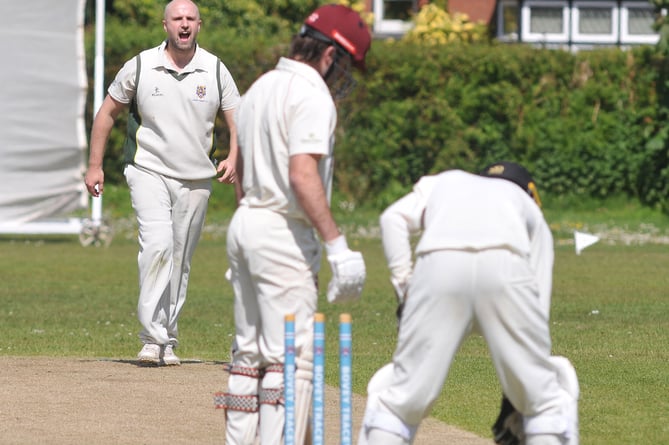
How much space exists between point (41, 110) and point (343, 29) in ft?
58.1

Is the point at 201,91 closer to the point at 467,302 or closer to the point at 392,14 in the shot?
the point at 467,302

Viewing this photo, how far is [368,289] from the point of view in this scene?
16.3m

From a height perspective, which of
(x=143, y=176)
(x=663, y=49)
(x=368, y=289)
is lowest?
(x=368, y=289)

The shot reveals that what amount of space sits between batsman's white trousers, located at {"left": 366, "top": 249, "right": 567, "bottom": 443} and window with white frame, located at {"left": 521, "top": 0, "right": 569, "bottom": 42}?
1335 inches

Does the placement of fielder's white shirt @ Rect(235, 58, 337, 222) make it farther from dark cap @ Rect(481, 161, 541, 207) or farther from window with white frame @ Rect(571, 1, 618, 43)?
window with white frame @ Rect(571, 1, 618, 43)

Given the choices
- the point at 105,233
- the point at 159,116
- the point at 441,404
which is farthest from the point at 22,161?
the point at 441,404

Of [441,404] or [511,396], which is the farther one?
[441,404]

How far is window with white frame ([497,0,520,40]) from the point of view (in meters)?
39.3

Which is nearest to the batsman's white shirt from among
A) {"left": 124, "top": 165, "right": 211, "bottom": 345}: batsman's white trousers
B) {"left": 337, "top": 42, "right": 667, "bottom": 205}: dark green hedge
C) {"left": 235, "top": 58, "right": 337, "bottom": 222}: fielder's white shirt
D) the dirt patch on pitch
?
{"left": 235, "top": 58, "right": 337, "bottom": 222}: fielder's white shirt

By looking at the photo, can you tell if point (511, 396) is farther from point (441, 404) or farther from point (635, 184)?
point (635, 184)

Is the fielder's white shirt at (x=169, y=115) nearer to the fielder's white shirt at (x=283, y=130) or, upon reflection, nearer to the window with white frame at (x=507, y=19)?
the fielder's white shirt at (x=283, y=130)

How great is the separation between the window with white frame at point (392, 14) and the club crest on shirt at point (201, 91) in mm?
30789

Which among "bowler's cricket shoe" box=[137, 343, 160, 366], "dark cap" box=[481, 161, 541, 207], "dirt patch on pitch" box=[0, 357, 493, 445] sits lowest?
"dirt patch on pitch" box=[0, 357, 493, 445]

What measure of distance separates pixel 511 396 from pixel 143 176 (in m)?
4.48
